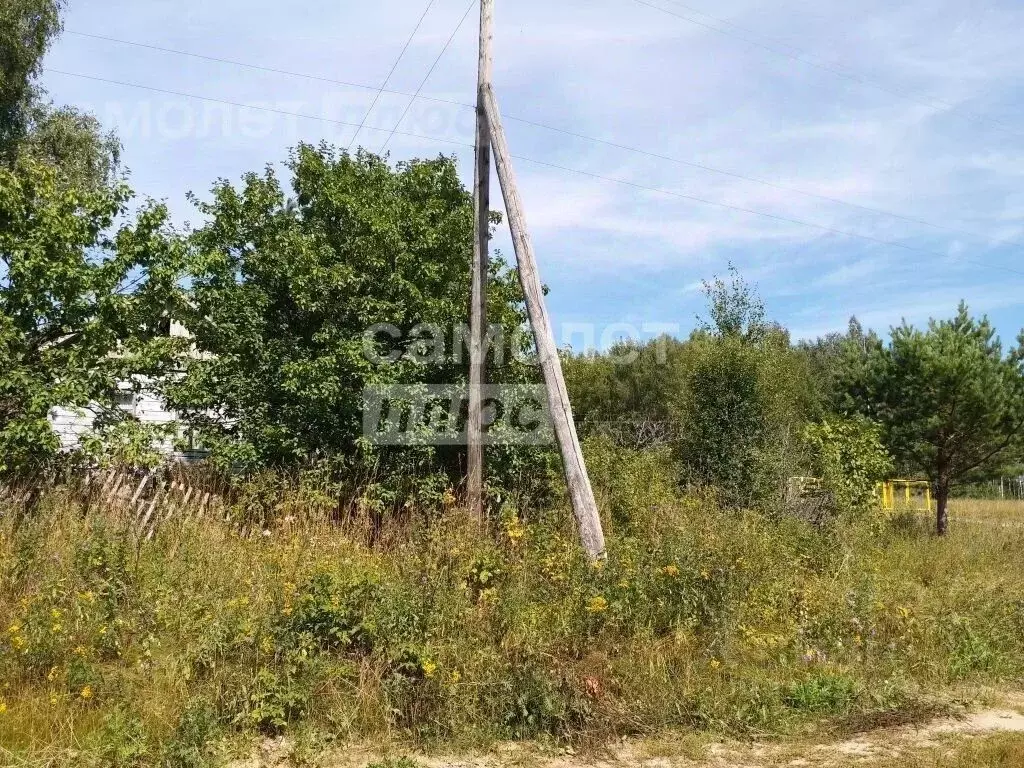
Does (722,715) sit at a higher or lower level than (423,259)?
lower

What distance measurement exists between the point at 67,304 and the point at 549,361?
19.9 feet

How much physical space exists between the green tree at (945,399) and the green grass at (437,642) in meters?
8.66

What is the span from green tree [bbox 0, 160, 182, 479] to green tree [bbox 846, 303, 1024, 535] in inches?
525

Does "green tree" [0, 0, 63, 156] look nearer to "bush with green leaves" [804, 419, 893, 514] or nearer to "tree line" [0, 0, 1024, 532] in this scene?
"tree line" [0, 0, 1024, 532]

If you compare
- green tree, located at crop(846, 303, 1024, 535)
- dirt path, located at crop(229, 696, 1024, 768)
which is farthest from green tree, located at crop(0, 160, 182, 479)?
green tree, located at crop(846, 303, 1024, 535)

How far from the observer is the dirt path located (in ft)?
15.1

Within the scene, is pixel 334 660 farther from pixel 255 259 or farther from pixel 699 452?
pixel 699 452

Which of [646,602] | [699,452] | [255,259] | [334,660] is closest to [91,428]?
[255,259]

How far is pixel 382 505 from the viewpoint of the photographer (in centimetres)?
1037

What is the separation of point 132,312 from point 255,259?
5.96 ft

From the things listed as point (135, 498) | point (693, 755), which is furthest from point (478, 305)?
point (693, 755)

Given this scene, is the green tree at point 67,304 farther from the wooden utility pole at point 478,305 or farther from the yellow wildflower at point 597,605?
the yellow wildflower at point 597,605

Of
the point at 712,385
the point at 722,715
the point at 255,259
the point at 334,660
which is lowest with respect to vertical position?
the point at 722,715

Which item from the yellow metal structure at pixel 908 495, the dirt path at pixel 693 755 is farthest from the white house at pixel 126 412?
the yellow metal structure at pixel 908 495
